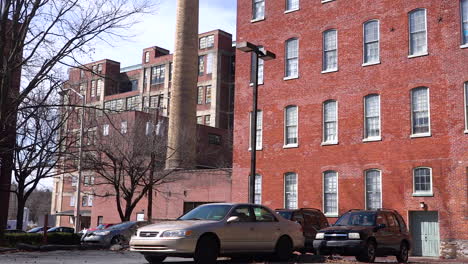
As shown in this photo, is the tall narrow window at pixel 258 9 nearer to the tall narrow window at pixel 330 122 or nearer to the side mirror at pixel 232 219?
the tall narrow window at pixel 330 122

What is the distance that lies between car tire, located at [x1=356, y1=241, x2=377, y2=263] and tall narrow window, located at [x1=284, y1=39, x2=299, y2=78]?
17251mm

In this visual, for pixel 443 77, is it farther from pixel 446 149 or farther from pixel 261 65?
pixel 261 65

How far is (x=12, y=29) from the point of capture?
1845 cm

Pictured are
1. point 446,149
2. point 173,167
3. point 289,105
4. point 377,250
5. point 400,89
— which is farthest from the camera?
point 173,167

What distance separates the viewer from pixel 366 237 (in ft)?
51.5

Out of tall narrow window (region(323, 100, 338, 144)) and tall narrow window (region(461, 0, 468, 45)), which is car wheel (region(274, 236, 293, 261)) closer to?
tall narrow window (region(323, 100, 338, 144))

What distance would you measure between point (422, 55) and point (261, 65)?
32.5 feet

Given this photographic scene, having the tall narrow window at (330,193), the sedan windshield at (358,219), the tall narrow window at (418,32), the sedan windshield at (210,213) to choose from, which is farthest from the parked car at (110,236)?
the tall narrow window at (418,32)

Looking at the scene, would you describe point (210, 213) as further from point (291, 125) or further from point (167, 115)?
point (167, 115)

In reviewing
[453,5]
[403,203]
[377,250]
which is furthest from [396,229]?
[453,5]

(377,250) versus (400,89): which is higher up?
(400,89)

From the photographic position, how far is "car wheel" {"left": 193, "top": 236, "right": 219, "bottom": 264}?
39.3ft

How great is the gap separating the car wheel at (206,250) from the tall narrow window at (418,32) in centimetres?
1888

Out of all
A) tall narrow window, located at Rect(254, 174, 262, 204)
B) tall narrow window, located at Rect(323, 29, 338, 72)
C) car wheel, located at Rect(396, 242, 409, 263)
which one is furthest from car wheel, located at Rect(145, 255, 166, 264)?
tall narrow window, located at Rect(323, 29, 338, 72)
